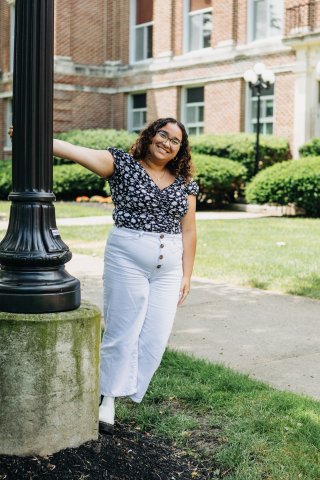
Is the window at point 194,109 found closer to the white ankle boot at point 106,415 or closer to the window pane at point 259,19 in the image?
the window pane at point 259,19

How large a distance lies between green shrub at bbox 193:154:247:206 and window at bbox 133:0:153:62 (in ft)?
30.2

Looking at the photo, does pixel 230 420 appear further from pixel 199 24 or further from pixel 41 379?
pixel 199 24

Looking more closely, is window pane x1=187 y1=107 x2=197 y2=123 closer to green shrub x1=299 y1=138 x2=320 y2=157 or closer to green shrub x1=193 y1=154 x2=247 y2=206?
green shrub x1=193 y1=154 x2=247 y2=206

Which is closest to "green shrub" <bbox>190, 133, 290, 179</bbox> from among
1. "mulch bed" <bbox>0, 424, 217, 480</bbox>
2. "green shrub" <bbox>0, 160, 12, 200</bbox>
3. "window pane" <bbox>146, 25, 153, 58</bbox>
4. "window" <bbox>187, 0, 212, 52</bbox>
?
"window" <bbox>187, 0, 212, 52</bbox>

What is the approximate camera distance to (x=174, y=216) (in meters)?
4.17

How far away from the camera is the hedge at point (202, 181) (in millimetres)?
19281

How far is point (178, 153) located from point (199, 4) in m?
22.7

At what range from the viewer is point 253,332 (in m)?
6.50

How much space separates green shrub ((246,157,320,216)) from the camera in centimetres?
1708

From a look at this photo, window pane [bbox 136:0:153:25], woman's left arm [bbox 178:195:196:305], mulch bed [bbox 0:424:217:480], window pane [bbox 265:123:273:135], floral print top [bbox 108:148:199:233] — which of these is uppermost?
window pane [bbox 136:0:153:25]

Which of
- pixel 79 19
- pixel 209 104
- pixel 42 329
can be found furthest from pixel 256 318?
pixel 79 19

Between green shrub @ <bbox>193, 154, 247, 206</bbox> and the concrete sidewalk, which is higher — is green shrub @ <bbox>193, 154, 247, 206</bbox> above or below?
above

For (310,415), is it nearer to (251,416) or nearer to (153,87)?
(251,416)

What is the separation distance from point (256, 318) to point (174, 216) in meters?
3.07
